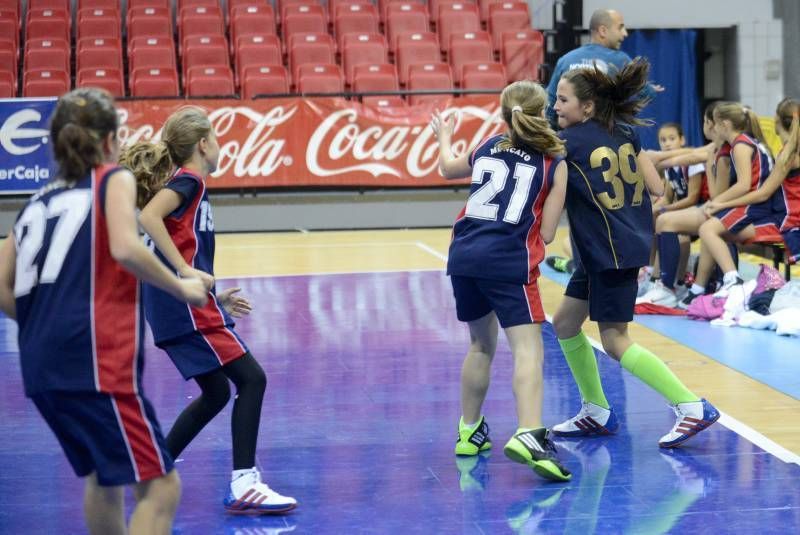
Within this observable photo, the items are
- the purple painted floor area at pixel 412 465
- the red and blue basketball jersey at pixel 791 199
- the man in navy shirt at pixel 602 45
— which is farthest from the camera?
the red and blue basketball jersey at pixel 791 199

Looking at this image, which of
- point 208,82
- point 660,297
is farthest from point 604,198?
point 208,82

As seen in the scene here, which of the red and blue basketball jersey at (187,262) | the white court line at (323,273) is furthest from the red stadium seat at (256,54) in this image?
the red and blue basketball jersey at (187,262)

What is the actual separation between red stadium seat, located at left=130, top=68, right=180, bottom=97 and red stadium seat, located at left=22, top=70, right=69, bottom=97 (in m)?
0.79

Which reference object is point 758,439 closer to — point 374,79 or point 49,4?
point 374,79

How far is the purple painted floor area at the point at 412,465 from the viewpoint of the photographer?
420 centimetres

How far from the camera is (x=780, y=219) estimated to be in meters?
8.49

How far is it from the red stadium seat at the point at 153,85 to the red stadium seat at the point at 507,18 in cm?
421

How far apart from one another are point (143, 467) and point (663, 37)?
13.8m

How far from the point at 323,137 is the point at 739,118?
6569 millimetres

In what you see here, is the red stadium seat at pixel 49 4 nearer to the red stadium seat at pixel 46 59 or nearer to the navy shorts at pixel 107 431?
the red stadium seat at pixel 46 59

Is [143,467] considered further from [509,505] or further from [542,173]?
[542,173]

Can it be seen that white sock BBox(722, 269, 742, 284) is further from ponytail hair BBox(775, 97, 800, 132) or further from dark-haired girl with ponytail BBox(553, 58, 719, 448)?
dark-haired girl with ponytail BBox(553, 58, 719, 448)

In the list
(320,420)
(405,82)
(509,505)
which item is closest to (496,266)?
(509,505)

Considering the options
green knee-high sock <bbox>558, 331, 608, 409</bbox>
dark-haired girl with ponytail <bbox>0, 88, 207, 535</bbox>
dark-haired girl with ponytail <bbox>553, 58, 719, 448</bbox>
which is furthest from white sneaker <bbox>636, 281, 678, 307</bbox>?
dark-haired girl with ponytail <bbox>0, 88, 207, 535</bbox>
